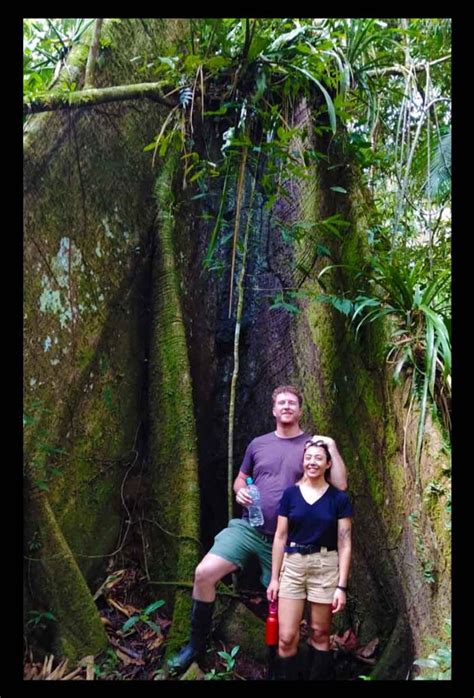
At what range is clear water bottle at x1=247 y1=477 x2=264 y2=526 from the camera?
2.96 metres

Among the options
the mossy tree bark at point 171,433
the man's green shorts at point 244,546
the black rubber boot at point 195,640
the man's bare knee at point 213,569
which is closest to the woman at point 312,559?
the man's green shorts at point 244,546

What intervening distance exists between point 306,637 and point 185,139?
2.84m

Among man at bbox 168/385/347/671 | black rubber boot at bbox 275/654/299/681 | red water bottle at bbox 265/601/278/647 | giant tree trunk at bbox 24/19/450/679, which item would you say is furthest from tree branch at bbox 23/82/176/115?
black rubber boot at bbox 275/654/299/681

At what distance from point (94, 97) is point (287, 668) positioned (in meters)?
3.20

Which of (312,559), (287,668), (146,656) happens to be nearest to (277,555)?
(312,559)

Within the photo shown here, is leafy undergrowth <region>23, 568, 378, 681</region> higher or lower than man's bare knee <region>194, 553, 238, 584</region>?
lower

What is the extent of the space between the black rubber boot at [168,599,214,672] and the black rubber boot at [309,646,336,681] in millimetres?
544

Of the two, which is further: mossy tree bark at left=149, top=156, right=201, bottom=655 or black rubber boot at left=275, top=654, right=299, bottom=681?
mossy tree bark at left=149, top=156, right=201, bottom=655

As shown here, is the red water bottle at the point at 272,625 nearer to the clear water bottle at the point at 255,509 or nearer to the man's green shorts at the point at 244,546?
the man's green shorts at the point at 244,546

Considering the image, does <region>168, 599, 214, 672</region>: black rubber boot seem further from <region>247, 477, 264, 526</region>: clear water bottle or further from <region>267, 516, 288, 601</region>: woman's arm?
<region>247, 477, 264, 526</region>: clear water bottle

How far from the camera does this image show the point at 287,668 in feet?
9.36

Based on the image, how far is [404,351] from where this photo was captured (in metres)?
3.04

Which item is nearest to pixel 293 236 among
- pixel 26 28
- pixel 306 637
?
pixel 26 28

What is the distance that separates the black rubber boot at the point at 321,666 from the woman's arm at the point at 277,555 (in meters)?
0.34
